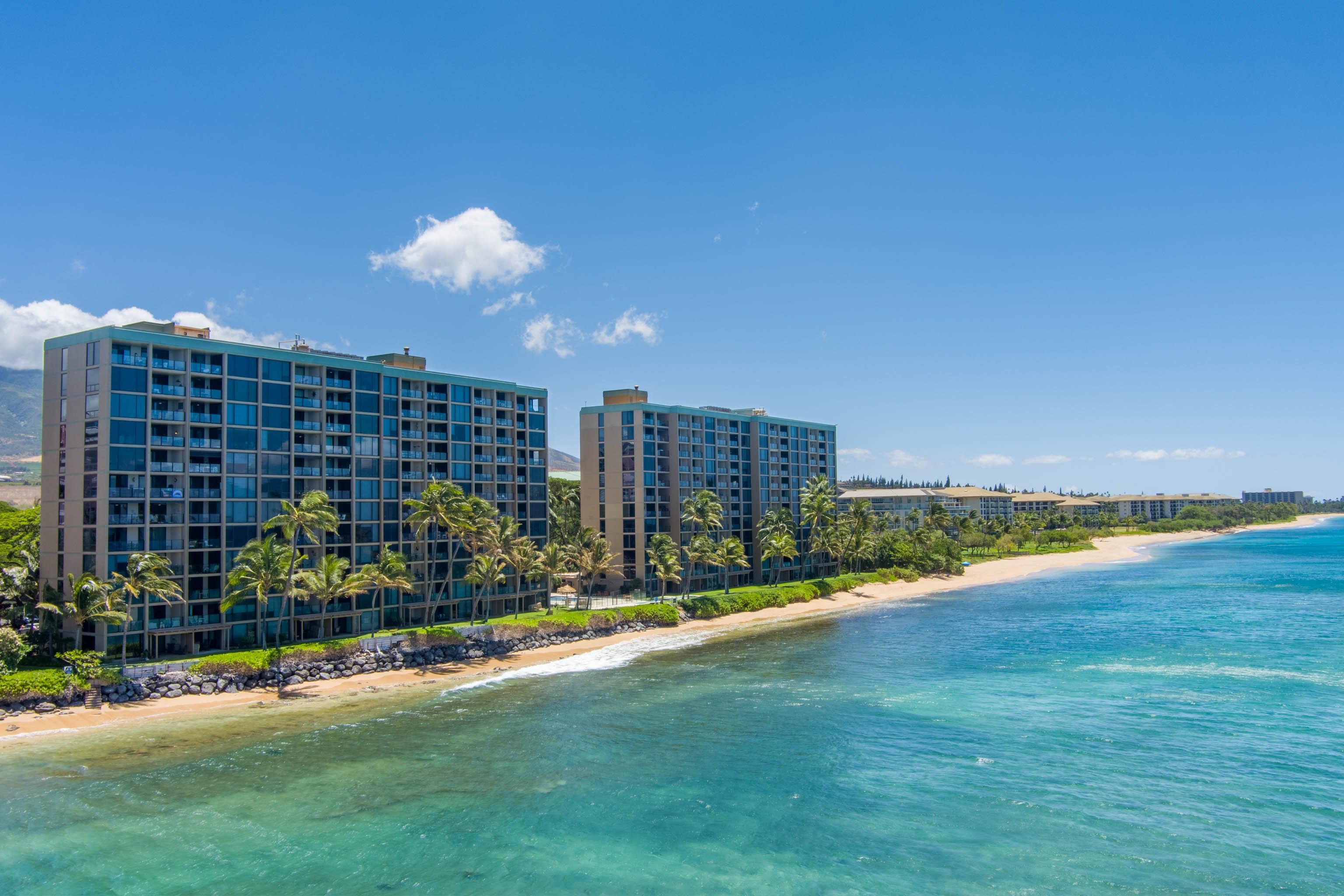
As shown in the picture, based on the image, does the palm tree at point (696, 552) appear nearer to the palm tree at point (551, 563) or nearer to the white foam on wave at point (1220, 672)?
the palm tree at point (551, 563)

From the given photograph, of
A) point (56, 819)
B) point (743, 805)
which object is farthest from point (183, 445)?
point (743, 805)

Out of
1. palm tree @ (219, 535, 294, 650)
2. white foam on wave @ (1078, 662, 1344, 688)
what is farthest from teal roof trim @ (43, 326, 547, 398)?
white foam on wave @ (1078, 662, 1344, 688)

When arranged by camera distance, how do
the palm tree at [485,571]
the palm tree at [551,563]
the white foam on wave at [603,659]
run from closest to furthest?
the white foam on wave at [603,659], the palm tree at [485,571], the palm tree at [551,563]

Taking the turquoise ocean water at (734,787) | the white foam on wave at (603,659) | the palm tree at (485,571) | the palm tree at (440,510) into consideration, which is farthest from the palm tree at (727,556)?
the palm tree at (440,510)

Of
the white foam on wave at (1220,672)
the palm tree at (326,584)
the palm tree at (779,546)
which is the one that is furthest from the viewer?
the palm tree at (779,546)

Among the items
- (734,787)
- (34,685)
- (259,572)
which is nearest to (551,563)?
(259,572)

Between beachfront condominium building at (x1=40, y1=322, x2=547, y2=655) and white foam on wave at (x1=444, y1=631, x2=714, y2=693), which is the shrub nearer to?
beachfront condominium building at (x1=40, y1=322, x2=547, y2=655)

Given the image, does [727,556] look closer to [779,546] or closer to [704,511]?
[704,511]

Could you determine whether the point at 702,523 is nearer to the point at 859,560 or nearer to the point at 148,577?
A: the point at 859,560
